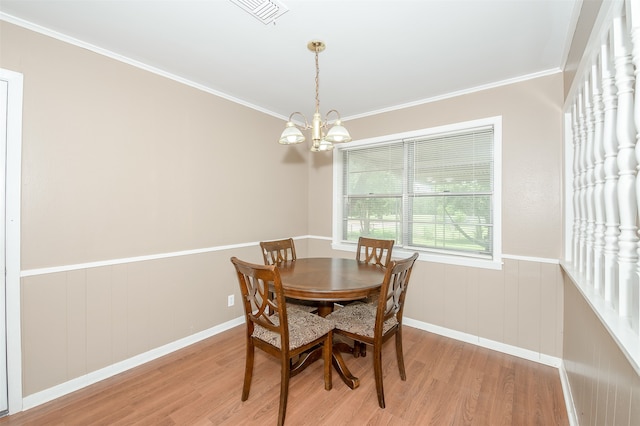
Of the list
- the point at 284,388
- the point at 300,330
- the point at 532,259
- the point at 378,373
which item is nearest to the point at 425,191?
the point at 532,259

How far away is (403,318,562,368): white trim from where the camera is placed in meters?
2.40

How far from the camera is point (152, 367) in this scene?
2.32 meters

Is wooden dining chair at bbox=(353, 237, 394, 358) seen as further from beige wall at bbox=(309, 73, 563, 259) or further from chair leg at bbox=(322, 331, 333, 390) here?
beige wall at bbox=(309, 73, 563, 259)

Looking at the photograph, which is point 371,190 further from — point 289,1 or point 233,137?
point 289,1

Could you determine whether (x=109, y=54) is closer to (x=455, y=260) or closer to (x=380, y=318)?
(x=380, y=318)

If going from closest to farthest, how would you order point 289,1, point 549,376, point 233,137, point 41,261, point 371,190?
point 289,1, point 41,261, point 549,376, point 233,137, point 371,190

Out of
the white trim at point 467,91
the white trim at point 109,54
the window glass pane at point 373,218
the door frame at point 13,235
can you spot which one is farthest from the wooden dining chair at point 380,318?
the white trim at point 109,54

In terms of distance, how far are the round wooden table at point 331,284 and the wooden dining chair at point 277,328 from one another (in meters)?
0.15

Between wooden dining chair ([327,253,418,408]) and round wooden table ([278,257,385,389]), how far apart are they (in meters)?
0.14

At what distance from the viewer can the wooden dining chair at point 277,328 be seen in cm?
165

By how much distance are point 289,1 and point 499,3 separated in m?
1.24

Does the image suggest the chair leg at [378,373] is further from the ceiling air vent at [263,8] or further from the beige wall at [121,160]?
the ceiling air vent at [263,8]

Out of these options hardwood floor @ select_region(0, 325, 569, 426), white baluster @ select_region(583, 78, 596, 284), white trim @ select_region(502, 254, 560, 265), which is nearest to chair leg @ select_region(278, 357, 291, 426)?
hardwood floor @ select_region(0, 325, 569, 426)

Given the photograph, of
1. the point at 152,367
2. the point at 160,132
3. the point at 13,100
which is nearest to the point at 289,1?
the point at 160,132
